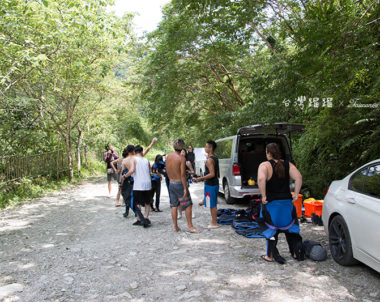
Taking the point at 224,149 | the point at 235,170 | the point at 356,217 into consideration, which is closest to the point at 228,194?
the point at 235,170

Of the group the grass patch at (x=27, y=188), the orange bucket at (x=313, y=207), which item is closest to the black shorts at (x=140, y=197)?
the orange bucket at (x=313, y=207)

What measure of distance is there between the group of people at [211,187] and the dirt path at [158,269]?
33cm

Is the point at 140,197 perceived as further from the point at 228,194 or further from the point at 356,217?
the point at 356,217

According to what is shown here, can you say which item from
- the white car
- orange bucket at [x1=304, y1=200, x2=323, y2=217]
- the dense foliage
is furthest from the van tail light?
the white car

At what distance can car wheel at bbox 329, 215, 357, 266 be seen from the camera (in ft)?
14.2

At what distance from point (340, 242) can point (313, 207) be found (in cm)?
276

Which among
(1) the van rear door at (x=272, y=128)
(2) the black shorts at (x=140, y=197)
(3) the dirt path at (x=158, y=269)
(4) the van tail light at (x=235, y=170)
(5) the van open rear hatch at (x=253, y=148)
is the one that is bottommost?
(3) the dirt path at (x=158, y=269)

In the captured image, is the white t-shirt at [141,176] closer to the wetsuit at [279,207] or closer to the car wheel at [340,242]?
the wetsuit at [279,207]

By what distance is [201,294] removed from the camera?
12.5ft

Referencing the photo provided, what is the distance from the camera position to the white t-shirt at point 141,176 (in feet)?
23.9

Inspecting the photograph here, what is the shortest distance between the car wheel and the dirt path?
13 cm

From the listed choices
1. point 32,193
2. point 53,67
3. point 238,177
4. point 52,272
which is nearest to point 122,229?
point 52,272

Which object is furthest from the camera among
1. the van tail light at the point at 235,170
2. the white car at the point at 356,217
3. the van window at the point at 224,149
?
the van window at the point at 224,149

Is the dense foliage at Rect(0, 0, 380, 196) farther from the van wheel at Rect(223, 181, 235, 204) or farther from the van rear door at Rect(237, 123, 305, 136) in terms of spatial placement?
the van wheel at Rect(223, 181, 235, 204)
